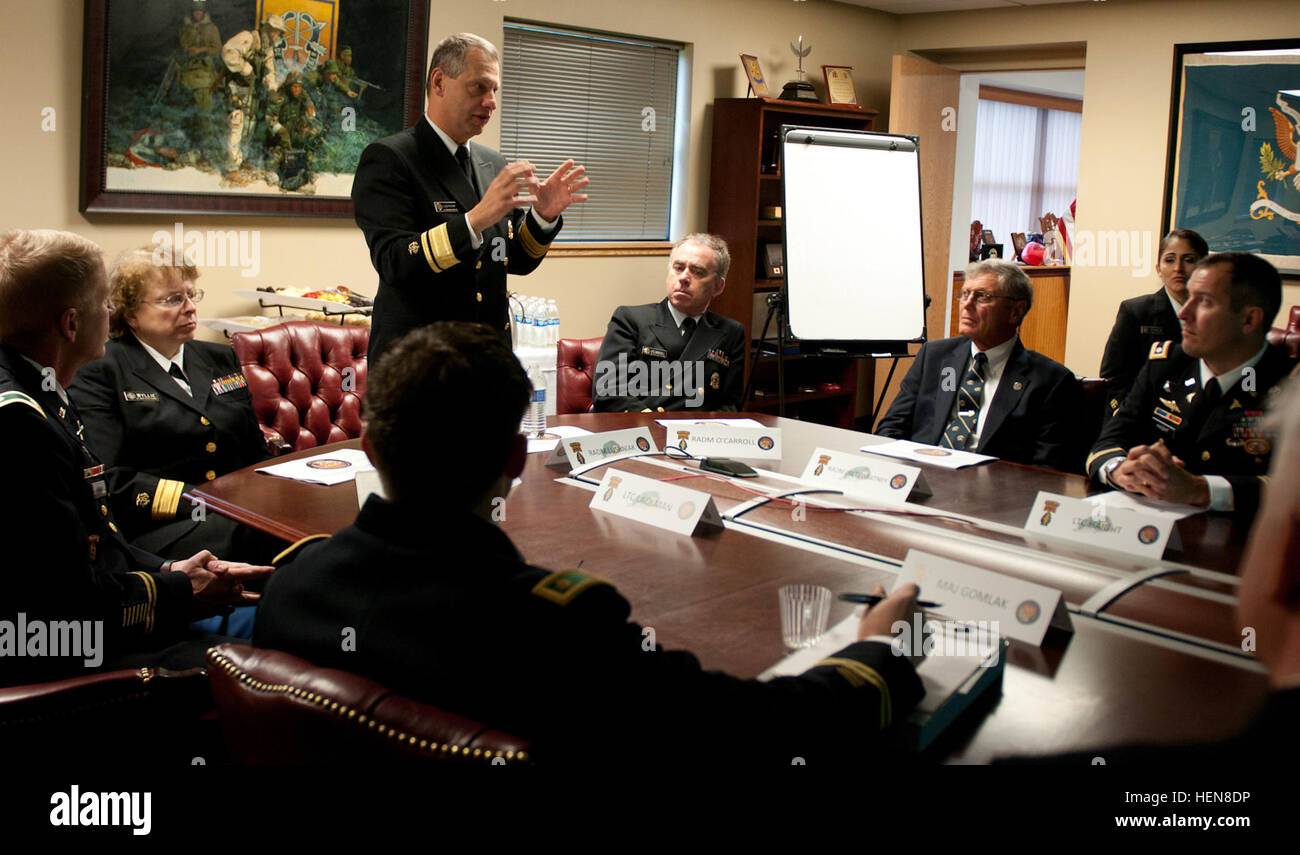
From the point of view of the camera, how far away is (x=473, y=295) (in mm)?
2889

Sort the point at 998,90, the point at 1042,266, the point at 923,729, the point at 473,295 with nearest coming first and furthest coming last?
the point at 923,729, the point at 473,295, the point at 1042,266, the point at 998,90

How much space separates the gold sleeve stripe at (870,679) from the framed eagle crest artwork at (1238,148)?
5886 mm

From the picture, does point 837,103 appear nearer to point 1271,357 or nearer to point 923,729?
point 1271,357

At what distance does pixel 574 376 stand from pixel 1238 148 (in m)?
4.17

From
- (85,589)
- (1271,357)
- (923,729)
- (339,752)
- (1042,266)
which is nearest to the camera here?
(339,752)

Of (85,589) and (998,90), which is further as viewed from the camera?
(998,90)

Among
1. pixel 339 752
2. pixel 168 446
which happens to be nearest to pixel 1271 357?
pixel 339 752

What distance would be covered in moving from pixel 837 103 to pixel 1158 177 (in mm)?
1918

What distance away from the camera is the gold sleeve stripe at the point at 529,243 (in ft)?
9.72

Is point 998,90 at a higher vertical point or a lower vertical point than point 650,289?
higher

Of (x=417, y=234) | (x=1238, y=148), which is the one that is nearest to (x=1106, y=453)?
(x=417, y=234)

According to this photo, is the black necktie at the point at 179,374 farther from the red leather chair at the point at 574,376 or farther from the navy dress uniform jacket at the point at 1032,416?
the navy dress uniform jacket at the point at 1032,416

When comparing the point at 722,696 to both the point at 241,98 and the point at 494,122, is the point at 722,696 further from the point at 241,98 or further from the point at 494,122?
the point at 494,122

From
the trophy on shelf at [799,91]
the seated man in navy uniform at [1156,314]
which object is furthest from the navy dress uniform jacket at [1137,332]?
the trophy on shelf at [799,91]
